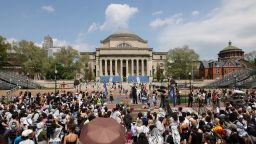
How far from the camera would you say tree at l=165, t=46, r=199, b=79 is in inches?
4515

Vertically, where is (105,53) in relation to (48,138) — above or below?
above

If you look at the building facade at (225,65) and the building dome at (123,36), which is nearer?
the building facade at (225,65)

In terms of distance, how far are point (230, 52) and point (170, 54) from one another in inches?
1726

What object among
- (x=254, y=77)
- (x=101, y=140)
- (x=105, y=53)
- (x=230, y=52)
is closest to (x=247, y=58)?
(x=230, y=52)

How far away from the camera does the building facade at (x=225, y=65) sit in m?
126

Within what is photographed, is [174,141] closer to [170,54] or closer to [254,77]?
[254,77]

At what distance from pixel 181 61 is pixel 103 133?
113m

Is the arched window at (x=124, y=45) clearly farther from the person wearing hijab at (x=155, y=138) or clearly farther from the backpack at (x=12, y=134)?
the backpack at (x=12, y=134)

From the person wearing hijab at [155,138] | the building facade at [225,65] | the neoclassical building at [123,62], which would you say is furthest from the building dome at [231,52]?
the person wearing hijab at [155,138]

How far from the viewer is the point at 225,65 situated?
12694 centimetres

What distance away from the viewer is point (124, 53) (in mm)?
138500

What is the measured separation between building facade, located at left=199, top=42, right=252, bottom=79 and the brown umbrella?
122 m

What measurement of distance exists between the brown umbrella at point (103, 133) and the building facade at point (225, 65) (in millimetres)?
122211

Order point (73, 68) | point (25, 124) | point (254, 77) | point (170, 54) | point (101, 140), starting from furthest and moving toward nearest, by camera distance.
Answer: point (170, 54) < point (73, 68) < point (254, 77) < point (25, 124) < point (101, 140)
